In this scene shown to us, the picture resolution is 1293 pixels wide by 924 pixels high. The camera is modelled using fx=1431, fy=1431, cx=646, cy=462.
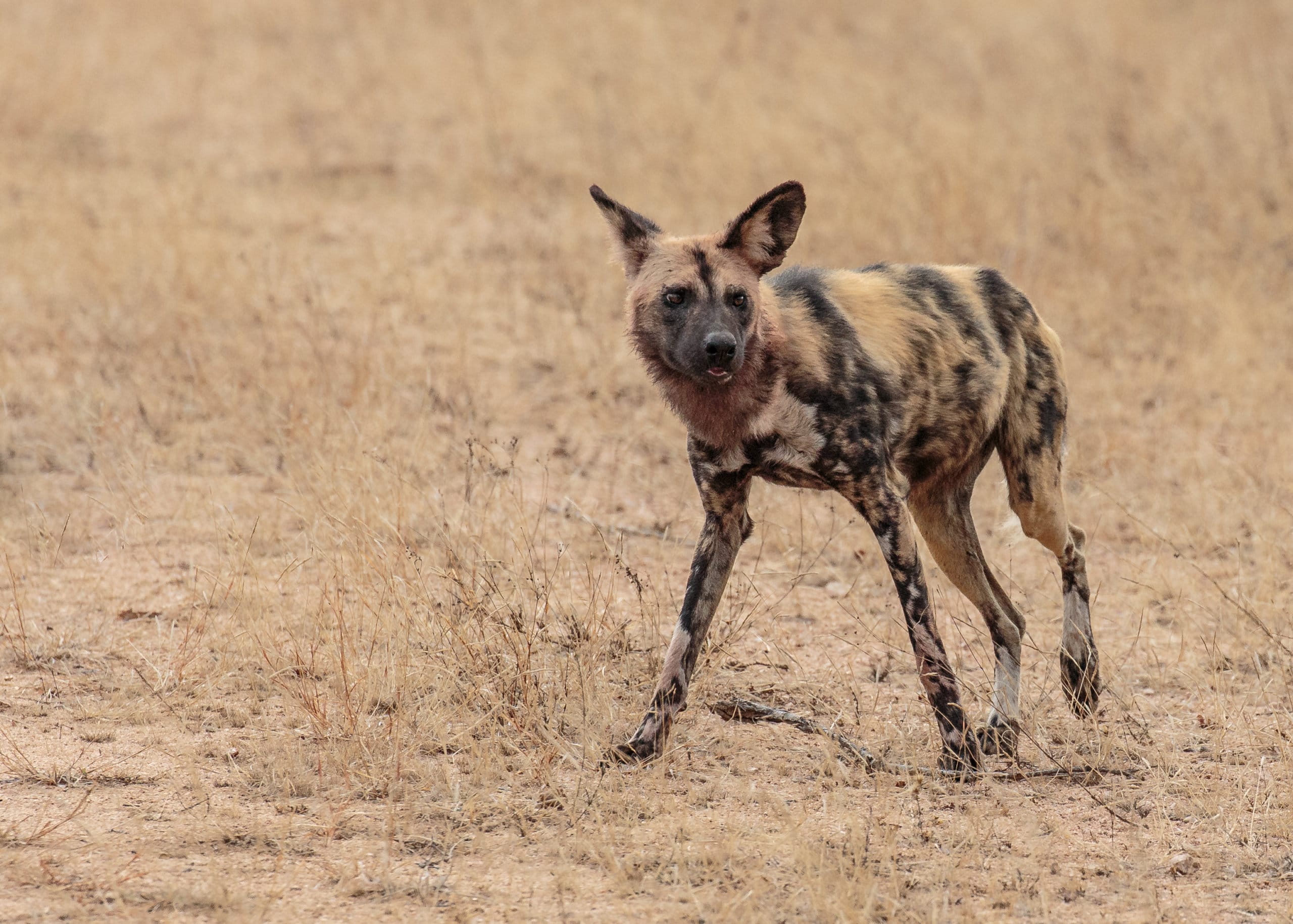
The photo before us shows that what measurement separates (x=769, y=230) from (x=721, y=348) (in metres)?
0.48

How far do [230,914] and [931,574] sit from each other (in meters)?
3.04

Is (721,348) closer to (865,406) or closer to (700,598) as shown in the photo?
(865,406)

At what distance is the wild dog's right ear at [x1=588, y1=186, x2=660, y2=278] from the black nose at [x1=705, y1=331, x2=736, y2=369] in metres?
0.48

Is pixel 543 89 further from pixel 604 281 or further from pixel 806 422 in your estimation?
pixel 806 422

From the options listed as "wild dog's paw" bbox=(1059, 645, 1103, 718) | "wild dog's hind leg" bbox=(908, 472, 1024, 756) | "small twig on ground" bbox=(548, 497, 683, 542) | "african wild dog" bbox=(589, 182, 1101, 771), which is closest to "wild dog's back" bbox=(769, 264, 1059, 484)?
"african wild dog" bbox=(589, 182, 1101, 771)

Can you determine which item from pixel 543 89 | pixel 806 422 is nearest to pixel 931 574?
pixel 806 422

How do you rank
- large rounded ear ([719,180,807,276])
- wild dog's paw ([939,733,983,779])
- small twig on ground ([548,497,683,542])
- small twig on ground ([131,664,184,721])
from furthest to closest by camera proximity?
1. small twig on ground ([548,497,683,542])
2. small twig on ground ([131,664,184,721])
3. large rounded ear ([719,180,807,276])
4. wild dog's paw ([939,733,983,779])

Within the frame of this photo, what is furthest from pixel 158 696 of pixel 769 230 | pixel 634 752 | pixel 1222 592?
pixel 1222 592

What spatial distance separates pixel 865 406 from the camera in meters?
4.00

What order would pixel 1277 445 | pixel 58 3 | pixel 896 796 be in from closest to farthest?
1. pixel 896 796
2. pixel 1277 445
3. pixel 58 3

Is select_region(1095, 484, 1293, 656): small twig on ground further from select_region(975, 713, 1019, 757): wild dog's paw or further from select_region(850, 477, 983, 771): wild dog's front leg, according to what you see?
select_region(850, 477, 983, 771): wild dog's front leg

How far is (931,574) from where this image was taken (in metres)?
5.31

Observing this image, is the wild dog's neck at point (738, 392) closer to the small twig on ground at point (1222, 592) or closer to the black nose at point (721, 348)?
the black nose at point (721, 348)

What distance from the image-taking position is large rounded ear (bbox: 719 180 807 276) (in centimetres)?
399
